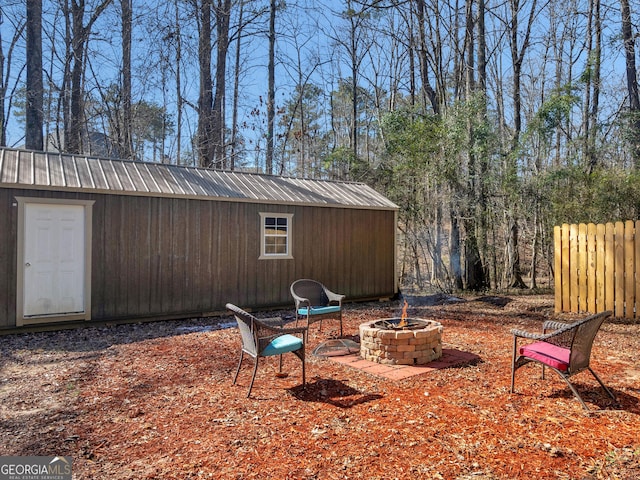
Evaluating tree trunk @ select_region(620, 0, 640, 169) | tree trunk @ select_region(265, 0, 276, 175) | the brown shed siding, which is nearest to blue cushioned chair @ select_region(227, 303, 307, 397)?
the brown shed siding

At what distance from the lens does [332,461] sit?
251 centimetres

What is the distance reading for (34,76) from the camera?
35.9 ft

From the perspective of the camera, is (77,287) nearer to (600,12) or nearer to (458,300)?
(458,300)

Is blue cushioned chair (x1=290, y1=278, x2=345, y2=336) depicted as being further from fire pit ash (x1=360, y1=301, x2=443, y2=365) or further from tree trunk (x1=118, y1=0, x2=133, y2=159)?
tree trunk (x1=118, y1=0, x2=133, y2=159)

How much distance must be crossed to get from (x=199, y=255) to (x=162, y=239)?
0.71 m

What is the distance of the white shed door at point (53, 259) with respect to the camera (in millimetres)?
6246

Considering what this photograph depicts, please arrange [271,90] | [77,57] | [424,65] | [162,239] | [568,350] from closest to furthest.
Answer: [568,350] → [162,239] → [424,65] → [77,57] → [271,90]

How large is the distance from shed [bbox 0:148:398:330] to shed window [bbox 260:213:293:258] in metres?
0.02

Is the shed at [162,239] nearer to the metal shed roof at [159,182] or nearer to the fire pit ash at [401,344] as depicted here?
the metal shed roof at [159,182]

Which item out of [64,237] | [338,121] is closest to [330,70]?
[338,121]

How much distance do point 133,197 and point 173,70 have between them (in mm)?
9979

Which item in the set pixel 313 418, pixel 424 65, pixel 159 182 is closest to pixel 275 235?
pixel 159 182

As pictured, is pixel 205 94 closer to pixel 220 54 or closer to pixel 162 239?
pixel 220 54

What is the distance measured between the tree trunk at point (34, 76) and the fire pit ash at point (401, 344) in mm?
10661
